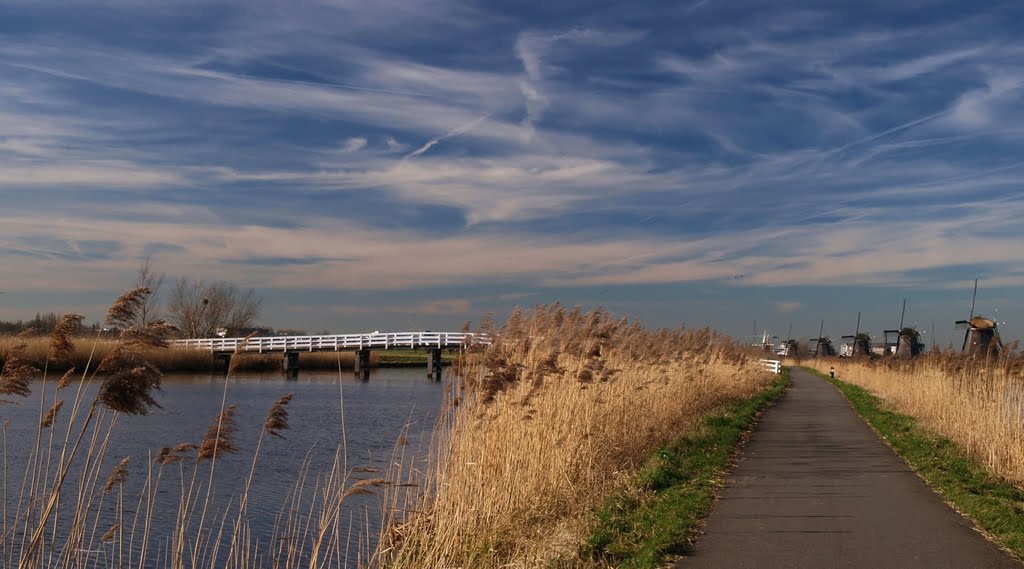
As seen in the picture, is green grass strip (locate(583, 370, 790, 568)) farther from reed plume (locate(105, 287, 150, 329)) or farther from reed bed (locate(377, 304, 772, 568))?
reed plume (locate(105, 287, 150, 329))

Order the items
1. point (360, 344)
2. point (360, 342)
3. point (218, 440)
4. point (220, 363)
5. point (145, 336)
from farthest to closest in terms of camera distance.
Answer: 1. point (360, 342)
2. point (360, 344)
3. point (220, 363)
4. point (218, 440)
5. point (145, 336)

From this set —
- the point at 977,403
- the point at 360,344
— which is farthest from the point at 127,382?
the point at 360,344

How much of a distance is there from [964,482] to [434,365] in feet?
194

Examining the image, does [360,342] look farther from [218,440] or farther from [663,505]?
[218,440]

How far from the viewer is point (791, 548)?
8.08 m

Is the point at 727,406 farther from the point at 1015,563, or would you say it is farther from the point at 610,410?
the point at 1015,563

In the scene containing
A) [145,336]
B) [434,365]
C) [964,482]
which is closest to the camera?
[145,336]

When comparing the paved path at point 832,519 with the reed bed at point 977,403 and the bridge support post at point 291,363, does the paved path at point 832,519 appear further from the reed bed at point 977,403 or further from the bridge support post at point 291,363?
the bridge support post at point 291,363

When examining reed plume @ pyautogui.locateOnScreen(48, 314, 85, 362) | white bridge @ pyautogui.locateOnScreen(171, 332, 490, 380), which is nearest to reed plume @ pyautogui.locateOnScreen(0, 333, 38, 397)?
reed plume @ pyautogui.locateOnScreen(48, 314, 85, 362)

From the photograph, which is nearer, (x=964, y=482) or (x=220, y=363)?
(x=964, y=482)

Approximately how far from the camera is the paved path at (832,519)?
7.75m

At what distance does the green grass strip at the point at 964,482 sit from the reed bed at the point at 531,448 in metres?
3.97

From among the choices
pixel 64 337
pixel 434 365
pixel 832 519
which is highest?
pixel 64 337

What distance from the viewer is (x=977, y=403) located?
15438 millimetres
